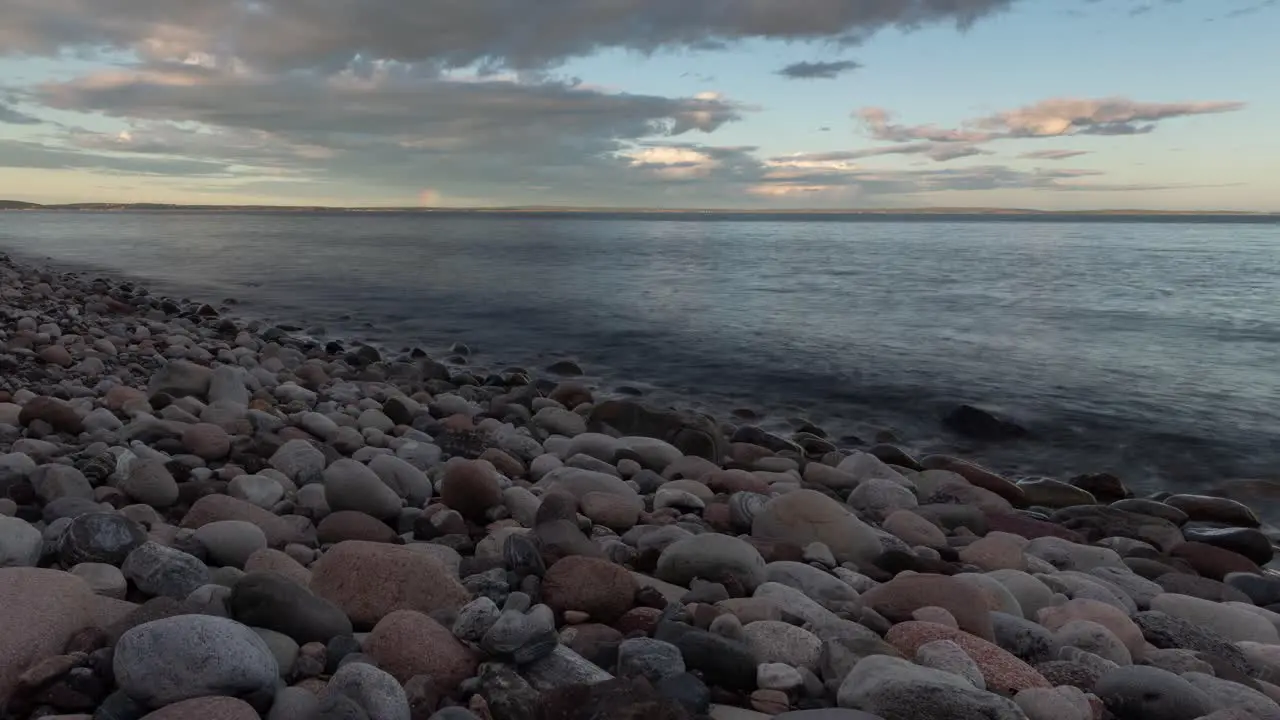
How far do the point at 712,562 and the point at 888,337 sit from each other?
14.1 meters

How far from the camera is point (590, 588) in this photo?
3.35 meters

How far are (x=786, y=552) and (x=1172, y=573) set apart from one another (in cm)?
286

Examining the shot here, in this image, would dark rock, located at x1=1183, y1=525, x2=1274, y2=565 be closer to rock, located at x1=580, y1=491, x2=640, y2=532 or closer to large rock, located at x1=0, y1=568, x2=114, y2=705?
rock, located at x1=580, y1=491, x2=640, y2=532

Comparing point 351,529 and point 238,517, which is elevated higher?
point 238,517

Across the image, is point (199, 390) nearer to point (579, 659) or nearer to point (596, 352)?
point (579, 659)

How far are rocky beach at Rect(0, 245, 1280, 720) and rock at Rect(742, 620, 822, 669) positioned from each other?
1 centimetres

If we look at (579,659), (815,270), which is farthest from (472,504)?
(815,270)

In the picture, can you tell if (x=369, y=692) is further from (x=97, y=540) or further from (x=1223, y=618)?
(x=1223, y=618)

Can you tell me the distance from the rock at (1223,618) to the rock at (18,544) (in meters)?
5.33

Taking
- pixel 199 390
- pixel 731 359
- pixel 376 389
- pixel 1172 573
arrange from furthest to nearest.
→ pixel 731 359 < pixel 376 389 < pixel 199 390 < pixel 1172 573

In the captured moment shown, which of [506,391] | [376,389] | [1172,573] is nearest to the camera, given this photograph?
[1172,573]

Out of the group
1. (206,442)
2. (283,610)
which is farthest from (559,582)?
(206,442)

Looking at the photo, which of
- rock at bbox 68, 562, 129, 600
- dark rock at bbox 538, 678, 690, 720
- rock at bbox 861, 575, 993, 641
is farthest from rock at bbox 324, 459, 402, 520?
rock at bbox 861, 575, 993, 641

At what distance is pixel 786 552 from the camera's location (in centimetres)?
447
